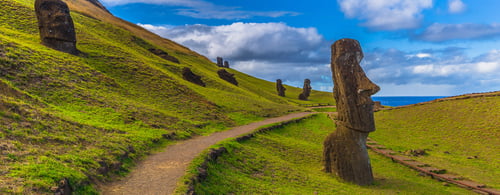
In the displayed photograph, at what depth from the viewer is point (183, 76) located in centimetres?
5109

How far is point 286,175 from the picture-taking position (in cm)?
1620

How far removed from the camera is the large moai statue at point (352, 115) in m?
16.8

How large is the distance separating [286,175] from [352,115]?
16.3 feet

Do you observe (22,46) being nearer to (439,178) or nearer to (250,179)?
(250,179)

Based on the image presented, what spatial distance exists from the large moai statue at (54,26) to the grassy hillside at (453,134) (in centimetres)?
3474

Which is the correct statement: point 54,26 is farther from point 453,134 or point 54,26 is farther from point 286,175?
point 453,134

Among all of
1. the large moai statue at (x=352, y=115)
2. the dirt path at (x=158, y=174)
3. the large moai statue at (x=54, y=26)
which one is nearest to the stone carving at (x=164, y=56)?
the large moai statue at (x=54, y=26)

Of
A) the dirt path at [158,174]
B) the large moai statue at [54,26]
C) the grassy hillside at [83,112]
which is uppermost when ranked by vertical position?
the large moai statue at [54,26]

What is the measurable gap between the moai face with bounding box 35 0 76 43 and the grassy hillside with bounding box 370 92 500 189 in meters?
35.1

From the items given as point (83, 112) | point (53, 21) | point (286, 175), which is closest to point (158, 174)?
point (286, 175)

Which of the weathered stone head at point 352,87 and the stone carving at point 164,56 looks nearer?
the weathered stone head at point 352,87

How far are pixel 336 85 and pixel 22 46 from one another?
27135 mm

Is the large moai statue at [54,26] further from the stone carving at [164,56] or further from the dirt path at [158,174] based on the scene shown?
the stone carving at [164,56]

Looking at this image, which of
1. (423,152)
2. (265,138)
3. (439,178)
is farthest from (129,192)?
(423,152)
